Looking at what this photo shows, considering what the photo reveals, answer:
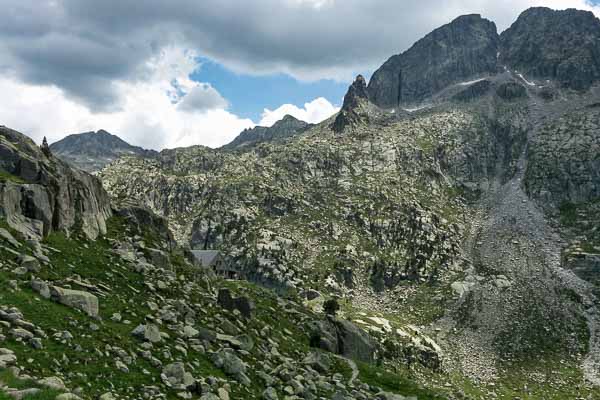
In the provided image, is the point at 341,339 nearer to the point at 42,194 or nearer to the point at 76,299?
the point at 76,299

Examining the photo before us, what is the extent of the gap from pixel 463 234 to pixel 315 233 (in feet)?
205

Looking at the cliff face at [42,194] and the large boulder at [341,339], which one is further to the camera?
the large boulder at [341,339]

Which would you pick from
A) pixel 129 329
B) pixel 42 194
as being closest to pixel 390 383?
pixel 129 329

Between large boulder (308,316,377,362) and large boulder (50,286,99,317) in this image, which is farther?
large boulder (308,316,377,362)

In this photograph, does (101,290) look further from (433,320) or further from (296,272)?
(296,272)

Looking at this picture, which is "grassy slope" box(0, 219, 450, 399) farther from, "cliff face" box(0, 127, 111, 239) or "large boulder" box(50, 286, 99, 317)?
"cliff face" box(0, 127, 111, 239)

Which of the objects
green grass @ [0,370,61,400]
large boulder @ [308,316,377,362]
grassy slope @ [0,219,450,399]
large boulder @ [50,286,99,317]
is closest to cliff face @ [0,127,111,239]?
grassy slope @ [0,219,450,399]

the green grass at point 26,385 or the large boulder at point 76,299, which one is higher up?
the large boulder at point 76,299

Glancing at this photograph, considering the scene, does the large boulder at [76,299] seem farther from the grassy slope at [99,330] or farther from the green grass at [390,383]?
the green grass at [390,383]

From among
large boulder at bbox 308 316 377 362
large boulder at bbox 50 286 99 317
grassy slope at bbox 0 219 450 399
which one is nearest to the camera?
grassy slope at bbox 0 219 450 399

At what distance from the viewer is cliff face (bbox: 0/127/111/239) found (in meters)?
28.8

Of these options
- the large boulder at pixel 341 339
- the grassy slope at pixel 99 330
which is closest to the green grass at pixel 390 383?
the grassy slope at pixel 99 330

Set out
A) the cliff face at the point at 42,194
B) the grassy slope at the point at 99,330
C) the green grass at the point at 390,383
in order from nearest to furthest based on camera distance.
Answer: the grassy slope at the point at 99,330, the cliff face at the point at 42,194, the green grass at the point at 390,383

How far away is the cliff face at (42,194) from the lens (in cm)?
2879
